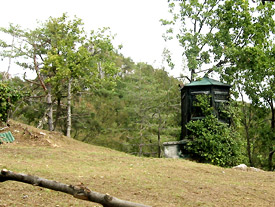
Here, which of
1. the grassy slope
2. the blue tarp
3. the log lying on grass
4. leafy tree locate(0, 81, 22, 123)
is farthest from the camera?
leafy tree locate(0, 81, 22, 123)

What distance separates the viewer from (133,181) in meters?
7.44

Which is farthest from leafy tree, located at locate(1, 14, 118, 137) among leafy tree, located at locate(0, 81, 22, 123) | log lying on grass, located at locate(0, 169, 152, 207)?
log lying on grass, located at locate(0, 169, 152, 207)

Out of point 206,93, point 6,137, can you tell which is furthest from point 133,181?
point 6,137

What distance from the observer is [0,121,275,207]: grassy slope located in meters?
5.89

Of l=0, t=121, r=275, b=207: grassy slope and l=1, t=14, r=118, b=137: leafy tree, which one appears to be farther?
l=1, t=14, r=118, b=137: leafy tree

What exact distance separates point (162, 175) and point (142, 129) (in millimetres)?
15167

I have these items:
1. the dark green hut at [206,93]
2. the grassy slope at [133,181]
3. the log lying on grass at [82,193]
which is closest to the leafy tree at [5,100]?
the grassy slope at [133,181]

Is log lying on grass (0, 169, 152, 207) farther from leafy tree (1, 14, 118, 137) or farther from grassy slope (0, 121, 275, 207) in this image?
leafy tree (1, 14, 118, 137)

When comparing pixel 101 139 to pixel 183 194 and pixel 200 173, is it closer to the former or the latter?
pixel 200 173

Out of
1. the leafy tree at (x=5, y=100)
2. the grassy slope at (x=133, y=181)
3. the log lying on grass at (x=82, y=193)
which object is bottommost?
the grassy slope at (x=133, y=181)

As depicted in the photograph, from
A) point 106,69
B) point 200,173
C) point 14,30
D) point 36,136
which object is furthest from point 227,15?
point 14,30

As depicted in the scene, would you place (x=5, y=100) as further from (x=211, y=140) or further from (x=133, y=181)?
(x=133, y=181)

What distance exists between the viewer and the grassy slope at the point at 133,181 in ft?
19.3

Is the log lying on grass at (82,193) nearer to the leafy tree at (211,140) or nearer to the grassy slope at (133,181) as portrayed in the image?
the grassy slope at (133,181)
